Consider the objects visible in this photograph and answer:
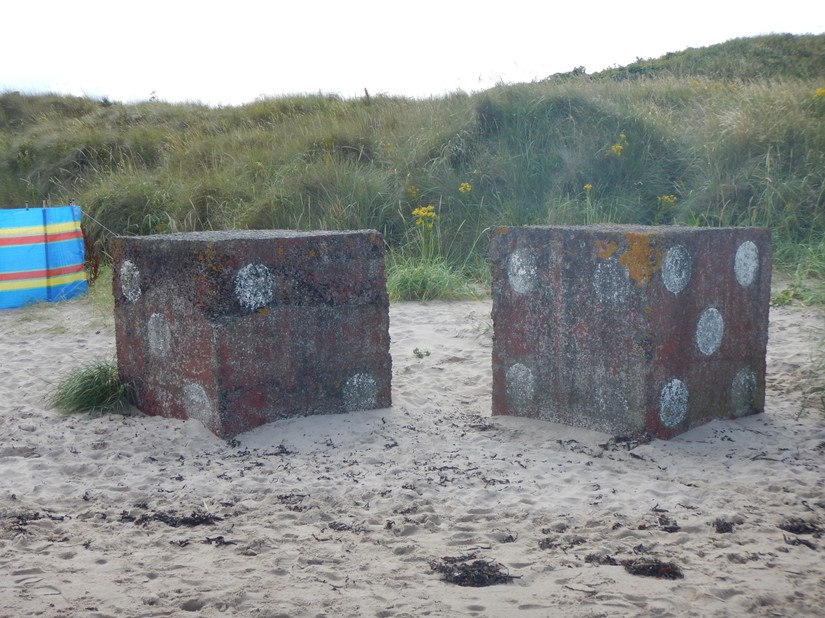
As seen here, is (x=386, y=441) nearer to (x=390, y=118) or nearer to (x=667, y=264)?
(x=667, y=264)

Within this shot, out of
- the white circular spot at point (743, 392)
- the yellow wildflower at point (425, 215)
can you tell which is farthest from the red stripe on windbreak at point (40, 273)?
the white circular spot at point (743, 392)

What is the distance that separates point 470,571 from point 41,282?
664cm

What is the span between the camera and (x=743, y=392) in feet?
13.5

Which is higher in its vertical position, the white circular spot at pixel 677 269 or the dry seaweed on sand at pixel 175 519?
the white circular spot at pixel 677 269

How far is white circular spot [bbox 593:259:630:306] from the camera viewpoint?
369 cm

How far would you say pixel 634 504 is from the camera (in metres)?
3.10

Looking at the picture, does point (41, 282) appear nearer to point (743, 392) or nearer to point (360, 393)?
point (360, 393)

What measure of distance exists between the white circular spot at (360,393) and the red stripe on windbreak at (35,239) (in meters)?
5.08

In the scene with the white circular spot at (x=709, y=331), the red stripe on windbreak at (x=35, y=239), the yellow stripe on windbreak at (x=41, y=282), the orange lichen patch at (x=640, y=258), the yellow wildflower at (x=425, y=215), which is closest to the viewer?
the orange lichen patch at (x=640, y=258)

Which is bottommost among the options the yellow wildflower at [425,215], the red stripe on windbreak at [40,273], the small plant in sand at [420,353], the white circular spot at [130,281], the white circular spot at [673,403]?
the small plant in sand at [420,353]

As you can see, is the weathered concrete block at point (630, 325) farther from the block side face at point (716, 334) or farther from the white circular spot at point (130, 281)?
the white circular spot at point (130, 281)

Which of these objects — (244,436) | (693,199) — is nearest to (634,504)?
(244,436)

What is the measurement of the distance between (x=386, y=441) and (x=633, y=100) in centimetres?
906

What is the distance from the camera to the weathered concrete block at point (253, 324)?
3.87 meters
